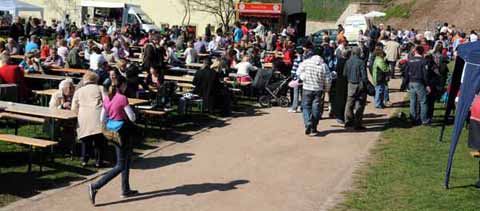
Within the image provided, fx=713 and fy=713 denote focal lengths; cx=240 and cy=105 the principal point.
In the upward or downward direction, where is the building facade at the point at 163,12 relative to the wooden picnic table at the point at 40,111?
upward

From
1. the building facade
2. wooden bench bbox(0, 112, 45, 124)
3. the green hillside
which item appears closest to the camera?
wooden bench bbox(0, 112, 45, 124)

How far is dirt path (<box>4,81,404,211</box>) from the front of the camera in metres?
9.10

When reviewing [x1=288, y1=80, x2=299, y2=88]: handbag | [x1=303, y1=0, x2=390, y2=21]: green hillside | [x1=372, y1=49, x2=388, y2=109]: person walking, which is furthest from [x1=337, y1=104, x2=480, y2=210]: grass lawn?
[x1=303, y1=0, x2=390, y2=21]: green hillside

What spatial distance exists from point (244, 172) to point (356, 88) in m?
4.38

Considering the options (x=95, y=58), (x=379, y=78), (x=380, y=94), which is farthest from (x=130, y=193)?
(x=380, y=94)

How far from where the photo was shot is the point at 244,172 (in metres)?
10.8

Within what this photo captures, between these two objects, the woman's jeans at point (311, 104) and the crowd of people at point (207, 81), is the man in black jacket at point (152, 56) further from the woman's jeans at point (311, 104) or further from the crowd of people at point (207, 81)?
the woman's jeans at point (311, 104)

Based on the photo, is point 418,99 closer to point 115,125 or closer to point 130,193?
point 130,193

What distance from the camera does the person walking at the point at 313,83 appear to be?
44.8 ft

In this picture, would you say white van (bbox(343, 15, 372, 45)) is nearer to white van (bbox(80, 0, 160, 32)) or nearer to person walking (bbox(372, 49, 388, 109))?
white van (bbox(80, 0, 160, 32))

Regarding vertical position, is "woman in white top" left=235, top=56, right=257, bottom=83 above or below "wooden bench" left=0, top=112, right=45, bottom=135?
above

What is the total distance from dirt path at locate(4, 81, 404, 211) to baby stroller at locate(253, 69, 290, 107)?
7.66ft

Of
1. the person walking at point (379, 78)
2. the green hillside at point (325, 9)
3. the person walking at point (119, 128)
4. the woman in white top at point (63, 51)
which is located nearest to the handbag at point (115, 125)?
the person walking at point (119, 128)

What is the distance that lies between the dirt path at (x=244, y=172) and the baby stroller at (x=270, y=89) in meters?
2.33
